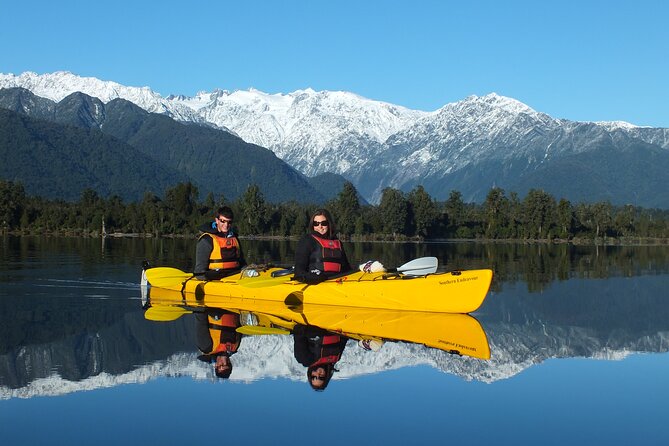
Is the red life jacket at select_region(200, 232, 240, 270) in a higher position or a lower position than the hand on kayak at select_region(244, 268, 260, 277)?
higher

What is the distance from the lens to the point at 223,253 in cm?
2594

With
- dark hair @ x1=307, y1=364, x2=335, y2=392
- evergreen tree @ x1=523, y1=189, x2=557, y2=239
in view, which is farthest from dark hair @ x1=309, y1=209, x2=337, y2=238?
evergreen tree @ x1=523, y1=189, x2=557, y2=239

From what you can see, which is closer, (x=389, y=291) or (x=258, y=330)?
(x=258, y=330)

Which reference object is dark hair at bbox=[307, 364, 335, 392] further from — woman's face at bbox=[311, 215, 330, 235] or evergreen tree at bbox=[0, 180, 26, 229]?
evergreen tree at bbox=[0, 180, 26, 229]

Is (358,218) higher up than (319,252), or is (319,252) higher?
(319,252)

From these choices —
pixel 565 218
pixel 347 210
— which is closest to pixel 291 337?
pixel 565 218

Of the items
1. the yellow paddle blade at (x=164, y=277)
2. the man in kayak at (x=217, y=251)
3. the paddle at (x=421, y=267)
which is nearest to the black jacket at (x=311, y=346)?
the paddle at (x=421, y=267)

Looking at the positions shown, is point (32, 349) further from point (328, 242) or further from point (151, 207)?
point (151, 207)

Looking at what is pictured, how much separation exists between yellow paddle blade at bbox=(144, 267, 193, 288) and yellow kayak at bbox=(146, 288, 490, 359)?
1465 millimetres

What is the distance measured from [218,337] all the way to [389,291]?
557 centimetres

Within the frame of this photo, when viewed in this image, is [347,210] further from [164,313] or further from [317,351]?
[317,351]

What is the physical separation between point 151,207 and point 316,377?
132 metres

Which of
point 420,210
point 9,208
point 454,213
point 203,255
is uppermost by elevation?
point 9,208

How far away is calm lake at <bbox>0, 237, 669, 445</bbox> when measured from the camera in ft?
36.2
